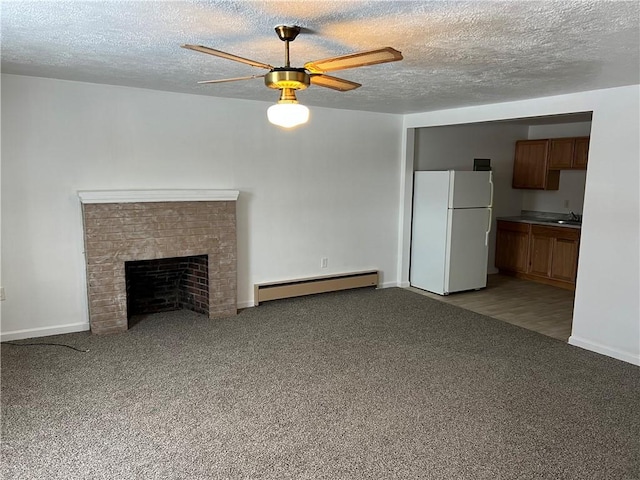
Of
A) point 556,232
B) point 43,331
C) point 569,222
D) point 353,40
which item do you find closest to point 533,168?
point 569,222

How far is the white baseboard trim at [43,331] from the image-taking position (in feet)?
13.1

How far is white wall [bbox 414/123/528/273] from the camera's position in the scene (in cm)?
634

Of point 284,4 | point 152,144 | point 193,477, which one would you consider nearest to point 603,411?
point 193,477

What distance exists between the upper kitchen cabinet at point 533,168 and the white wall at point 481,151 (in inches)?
4.2

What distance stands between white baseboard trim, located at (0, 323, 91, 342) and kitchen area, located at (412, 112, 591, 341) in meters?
3.93

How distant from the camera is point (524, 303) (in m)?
5.54

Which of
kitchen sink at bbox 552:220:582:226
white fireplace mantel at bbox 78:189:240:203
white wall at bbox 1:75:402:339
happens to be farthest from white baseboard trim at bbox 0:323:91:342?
kitchen sink at bbox 552:220:582:226

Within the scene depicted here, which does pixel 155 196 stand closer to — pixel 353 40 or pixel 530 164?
pixel 353 40

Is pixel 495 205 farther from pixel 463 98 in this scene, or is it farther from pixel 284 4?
pixel 284 4

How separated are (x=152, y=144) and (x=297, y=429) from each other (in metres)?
3.01

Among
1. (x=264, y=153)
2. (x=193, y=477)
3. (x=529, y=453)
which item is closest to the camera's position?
(x=193, y=477)

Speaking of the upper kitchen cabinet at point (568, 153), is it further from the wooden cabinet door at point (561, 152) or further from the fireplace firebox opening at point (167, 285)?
the fireplace firebox opening at point (167, 285)

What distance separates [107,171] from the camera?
4.26 metres

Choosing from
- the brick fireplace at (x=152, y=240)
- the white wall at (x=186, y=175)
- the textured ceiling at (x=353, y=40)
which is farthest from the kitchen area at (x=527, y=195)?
the brick fireplace at (x=152, y=240)
